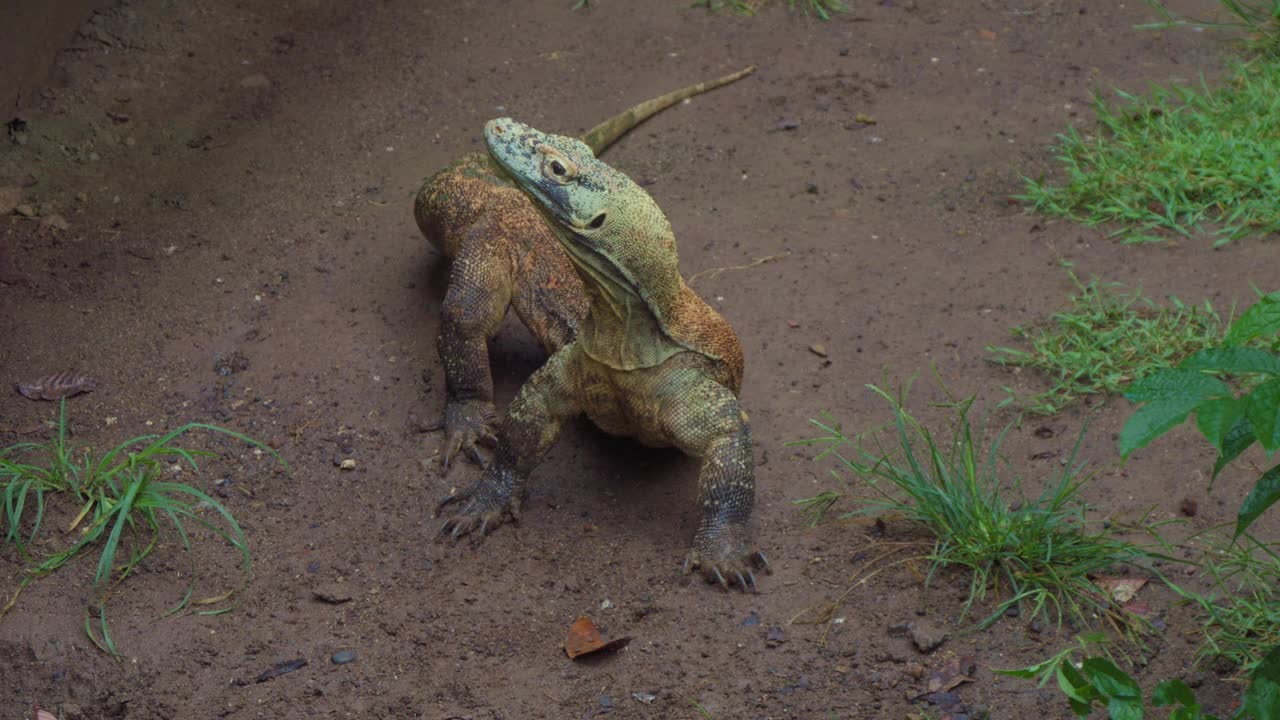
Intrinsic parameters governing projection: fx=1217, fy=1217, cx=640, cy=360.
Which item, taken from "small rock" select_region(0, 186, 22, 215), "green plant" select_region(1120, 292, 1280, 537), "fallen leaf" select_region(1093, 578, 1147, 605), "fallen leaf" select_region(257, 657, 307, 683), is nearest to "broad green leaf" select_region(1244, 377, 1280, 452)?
"green plant" select_region(1120, 292, 1280, 537)

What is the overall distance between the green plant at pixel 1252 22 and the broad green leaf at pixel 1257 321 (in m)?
4.75

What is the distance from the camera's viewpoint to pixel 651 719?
321 cm

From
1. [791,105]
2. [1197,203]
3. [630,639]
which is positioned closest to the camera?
[630,639]

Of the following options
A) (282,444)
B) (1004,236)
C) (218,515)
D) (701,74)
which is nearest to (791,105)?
(701,74)

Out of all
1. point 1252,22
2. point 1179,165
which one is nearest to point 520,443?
point 1179,165

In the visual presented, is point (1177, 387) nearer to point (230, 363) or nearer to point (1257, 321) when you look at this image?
point (1257, 321)

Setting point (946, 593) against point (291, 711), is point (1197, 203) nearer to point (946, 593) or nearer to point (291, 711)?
point (946, 593)

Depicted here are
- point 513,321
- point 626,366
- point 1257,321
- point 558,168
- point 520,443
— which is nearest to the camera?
point 1257,321

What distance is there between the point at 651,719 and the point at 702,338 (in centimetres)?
131

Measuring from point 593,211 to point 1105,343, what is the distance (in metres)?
2.14

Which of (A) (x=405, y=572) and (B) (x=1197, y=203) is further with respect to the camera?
(B) (x=1197, y=203)

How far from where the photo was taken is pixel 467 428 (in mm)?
4586

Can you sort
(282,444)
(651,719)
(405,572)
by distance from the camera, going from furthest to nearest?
(282,444)
(405,572)
(651,719)

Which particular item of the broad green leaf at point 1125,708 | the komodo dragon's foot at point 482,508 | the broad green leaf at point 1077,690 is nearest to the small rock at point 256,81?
the komodo dragon's foot at point 482,508
